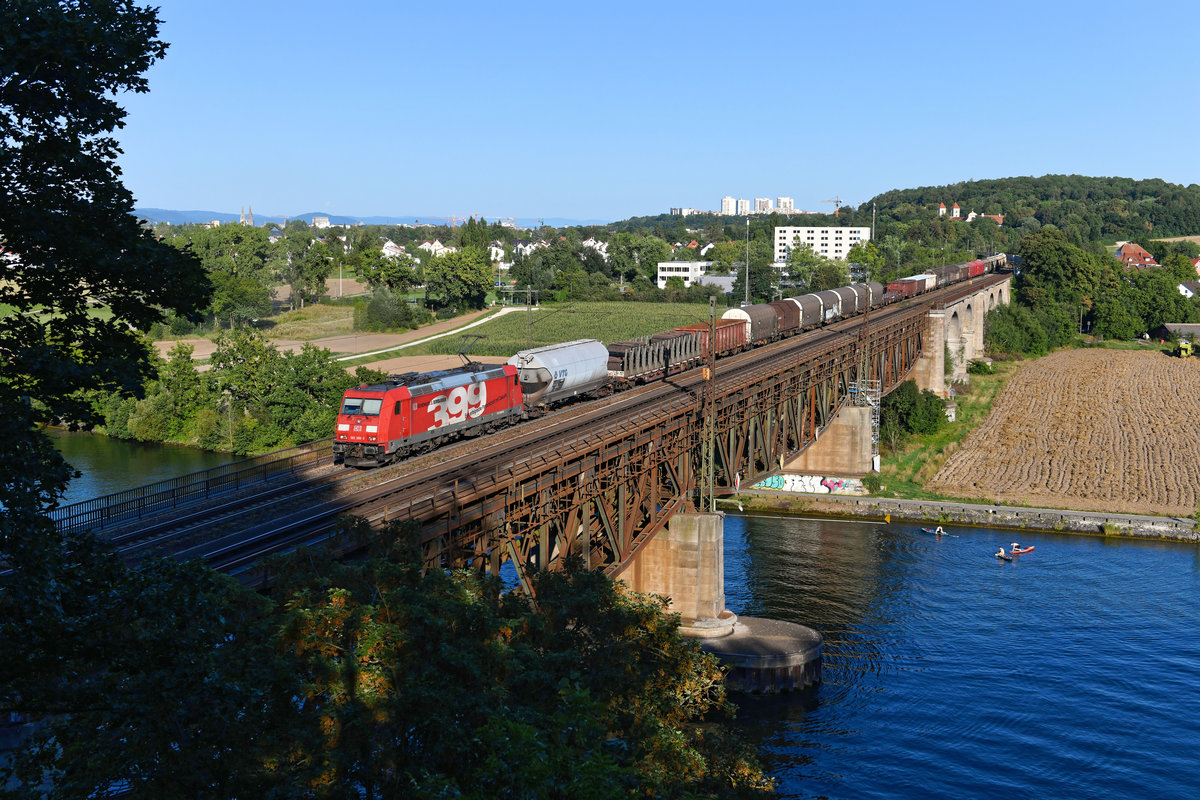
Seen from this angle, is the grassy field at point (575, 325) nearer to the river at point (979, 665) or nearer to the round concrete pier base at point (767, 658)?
the river at point (979, 665)

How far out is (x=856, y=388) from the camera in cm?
8131

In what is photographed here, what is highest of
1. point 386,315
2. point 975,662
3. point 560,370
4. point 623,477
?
point 560,370

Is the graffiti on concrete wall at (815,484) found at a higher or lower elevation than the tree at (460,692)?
lower

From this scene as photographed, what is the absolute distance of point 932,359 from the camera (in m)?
106

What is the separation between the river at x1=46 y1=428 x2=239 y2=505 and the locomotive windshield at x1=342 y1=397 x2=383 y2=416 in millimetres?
39107

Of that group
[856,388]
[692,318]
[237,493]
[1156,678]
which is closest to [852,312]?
[856,388]

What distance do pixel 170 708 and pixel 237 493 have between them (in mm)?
23041

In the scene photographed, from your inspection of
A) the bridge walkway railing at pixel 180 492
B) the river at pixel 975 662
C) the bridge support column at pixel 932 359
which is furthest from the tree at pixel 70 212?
the bridge support column at pixel 932 359

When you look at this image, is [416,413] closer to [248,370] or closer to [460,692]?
[460,692]

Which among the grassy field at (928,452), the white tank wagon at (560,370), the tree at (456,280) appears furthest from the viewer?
the tree at (456,280)

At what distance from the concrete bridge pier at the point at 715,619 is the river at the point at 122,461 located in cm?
4359

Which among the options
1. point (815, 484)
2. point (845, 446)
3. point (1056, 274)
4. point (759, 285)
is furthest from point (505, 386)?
point (759, 285)

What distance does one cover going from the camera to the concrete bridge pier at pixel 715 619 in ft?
148

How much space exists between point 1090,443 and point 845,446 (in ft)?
92.0
